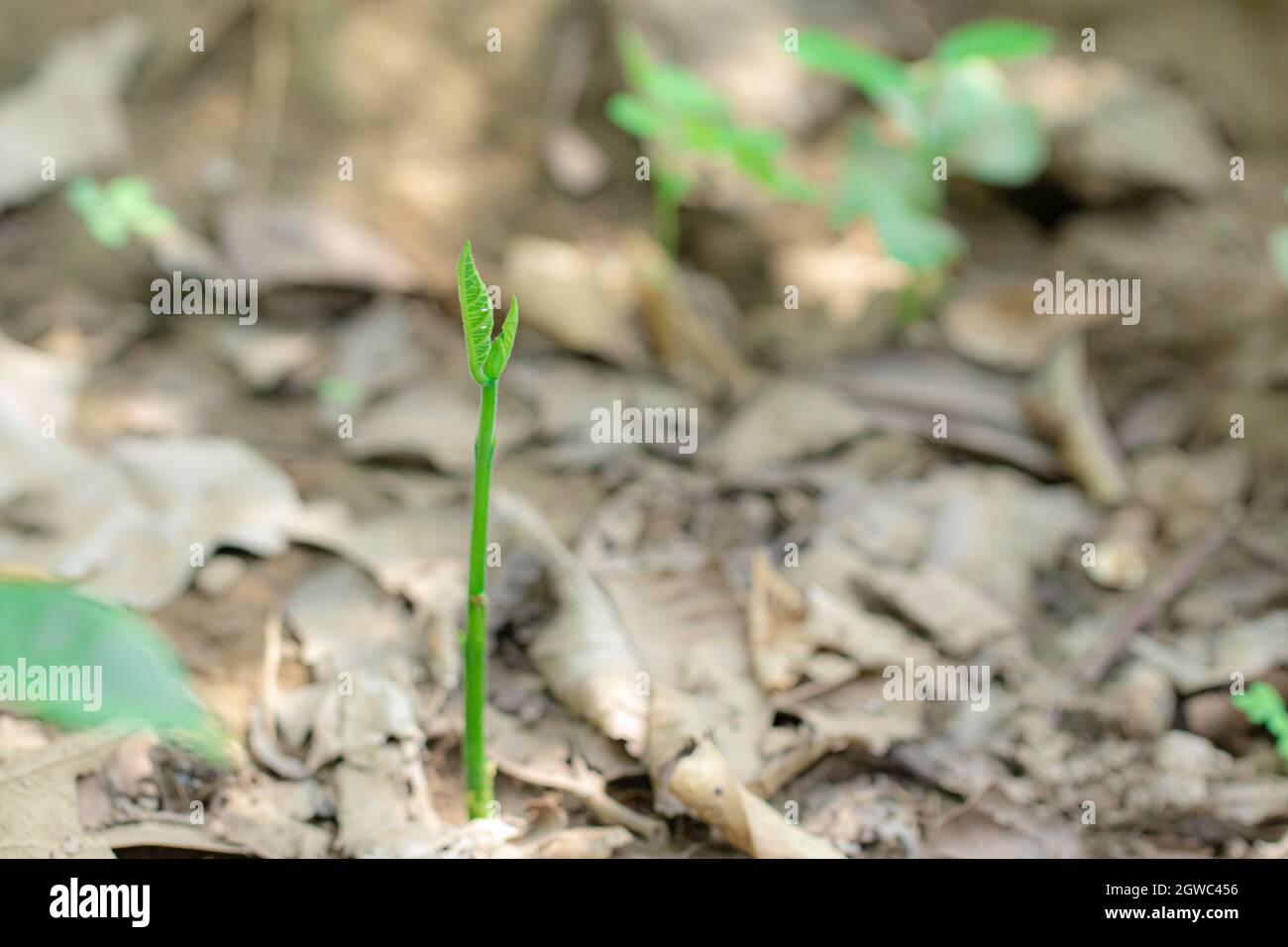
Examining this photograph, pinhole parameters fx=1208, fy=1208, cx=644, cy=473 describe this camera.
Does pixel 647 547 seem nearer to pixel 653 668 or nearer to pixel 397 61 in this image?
pixel 653 668

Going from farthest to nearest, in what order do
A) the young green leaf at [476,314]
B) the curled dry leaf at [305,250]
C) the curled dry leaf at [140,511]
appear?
the curled dry leaf at [305,250], the curled dry leaf at [140,511], the young green leaf at [476,314]

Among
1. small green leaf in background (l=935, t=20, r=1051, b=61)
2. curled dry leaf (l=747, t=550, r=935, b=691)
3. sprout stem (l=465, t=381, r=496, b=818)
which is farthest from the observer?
small green leaf in background (l=935, t=20, r=1051, b=61)

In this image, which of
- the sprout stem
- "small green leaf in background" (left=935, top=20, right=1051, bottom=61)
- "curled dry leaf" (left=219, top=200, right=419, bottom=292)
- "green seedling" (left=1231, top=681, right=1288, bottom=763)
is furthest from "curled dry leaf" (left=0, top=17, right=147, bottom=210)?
"green seedling" (left=1231, top=681, right=1288, bottom=763)

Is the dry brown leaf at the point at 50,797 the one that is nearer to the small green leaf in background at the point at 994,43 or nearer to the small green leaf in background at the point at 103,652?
the small green leaf in background at the point at 103,652

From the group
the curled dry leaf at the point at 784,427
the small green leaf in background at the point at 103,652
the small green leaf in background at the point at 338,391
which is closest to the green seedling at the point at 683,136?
the curled dry leaf at the point at 784,427

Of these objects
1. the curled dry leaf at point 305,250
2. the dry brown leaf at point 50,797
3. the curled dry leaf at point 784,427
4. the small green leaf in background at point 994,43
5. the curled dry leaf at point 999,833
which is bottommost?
the curled dry leaf at point 999,833

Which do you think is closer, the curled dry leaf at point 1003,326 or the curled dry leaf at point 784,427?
the curled dry leaf at point 784,427

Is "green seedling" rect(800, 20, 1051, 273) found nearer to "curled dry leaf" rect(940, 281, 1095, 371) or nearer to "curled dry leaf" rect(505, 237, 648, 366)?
"curled dry leaf" rect(940, 281, 1095, 371)
